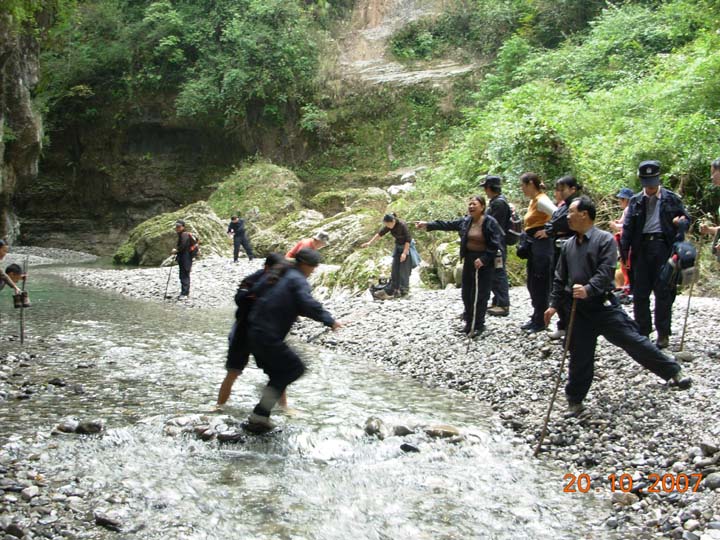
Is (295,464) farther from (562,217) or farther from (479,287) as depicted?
(479,287)

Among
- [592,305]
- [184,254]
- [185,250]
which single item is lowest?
[184,254]

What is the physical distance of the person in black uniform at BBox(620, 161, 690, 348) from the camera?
6.64 metres

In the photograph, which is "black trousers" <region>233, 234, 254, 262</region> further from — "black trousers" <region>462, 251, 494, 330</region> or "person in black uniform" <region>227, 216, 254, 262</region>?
"black trousers" <region>462, 251, 494, 330</region>

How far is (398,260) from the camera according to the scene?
12852 mm

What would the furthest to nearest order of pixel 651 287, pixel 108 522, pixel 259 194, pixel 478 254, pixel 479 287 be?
pixel 259 194 < pixel 479 287 < pixel 478 254 < pixel 651 287 < pixel 108 522

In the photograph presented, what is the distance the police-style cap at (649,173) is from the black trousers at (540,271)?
163 cm

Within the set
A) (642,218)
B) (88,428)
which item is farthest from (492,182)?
(88,428)

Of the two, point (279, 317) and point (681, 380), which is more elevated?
point (279, 317)

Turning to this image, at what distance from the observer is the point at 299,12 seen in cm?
3591

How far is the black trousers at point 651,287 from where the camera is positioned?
6664mm

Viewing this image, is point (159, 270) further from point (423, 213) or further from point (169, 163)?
point (169, 163)

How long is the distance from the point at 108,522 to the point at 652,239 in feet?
18.3

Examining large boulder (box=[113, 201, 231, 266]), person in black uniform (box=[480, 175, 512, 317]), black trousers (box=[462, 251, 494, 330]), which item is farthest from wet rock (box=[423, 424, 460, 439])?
large boulder (box=[113, 201, 231, 266])

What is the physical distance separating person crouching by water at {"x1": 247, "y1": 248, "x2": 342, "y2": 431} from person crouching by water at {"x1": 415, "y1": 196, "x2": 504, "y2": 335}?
351 cm
